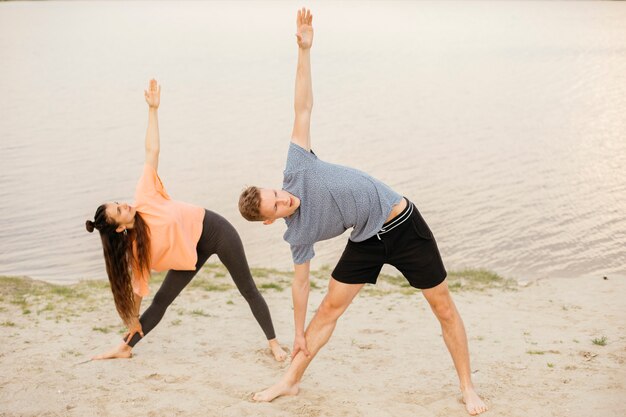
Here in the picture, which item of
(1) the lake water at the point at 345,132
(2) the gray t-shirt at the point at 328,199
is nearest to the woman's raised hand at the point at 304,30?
(2) the gray t-shirt at the point at 328,199

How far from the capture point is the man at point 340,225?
451 centimetres

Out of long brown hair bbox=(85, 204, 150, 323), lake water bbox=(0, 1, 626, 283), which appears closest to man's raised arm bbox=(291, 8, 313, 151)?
long brown hair bbox=(85, 204, 150, 323)

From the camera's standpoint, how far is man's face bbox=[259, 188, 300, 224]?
437 centimetres

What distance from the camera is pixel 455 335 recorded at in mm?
4996

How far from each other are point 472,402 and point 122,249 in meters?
2.72

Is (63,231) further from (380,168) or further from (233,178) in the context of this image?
(380,168)

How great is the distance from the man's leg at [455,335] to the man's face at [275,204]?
3.68 ft

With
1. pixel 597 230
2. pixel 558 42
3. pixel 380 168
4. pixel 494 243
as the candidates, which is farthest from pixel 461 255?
pixel 558 42

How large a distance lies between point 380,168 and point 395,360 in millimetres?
9465

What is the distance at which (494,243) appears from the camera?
1162 centimetres

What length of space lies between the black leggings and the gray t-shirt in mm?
1254

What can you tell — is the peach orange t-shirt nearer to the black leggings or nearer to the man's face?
the black leggings

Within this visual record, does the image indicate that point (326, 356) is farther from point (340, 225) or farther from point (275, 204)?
point (275, 204)

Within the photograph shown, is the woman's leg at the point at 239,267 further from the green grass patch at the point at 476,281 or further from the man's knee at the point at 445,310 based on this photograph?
the green grass patch at the point at 476,281
